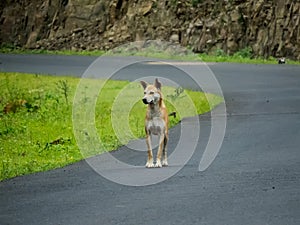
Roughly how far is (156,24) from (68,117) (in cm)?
2766

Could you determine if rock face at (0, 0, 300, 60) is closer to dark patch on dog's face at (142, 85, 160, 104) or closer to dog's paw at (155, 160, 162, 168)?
dog's paw at (155, 160, 162, 168)

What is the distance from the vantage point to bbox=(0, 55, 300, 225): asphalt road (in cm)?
942

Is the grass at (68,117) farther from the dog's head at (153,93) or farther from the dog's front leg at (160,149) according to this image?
the dog's head at (153,93)

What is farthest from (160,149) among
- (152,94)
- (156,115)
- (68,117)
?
(68,117)

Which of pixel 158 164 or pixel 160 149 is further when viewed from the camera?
pixel 158 164

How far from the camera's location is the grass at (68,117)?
1557 cm

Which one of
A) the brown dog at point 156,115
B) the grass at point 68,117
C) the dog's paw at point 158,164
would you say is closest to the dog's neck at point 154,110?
the brown dog at point 156,115

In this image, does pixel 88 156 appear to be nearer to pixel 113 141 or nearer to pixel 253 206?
pixel 113 141

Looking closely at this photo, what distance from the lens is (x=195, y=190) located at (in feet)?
36.3

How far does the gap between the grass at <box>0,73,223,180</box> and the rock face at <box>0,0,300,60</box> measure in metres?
15.2

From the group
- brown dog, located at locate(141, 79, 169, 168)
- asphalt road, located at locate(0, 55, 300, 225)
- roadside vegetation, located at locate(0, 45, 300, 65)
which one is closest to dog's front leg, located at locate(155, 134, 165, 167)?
brown dog, located at locate(141, 79, 169, 168)

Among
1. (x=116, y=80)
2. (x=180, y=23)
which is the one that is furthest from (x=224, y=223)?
(x=180, y=23)

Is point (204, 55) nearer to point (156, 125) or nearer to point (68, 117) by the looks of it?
point (68, 117)

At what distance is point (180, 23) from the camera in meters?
48.0
